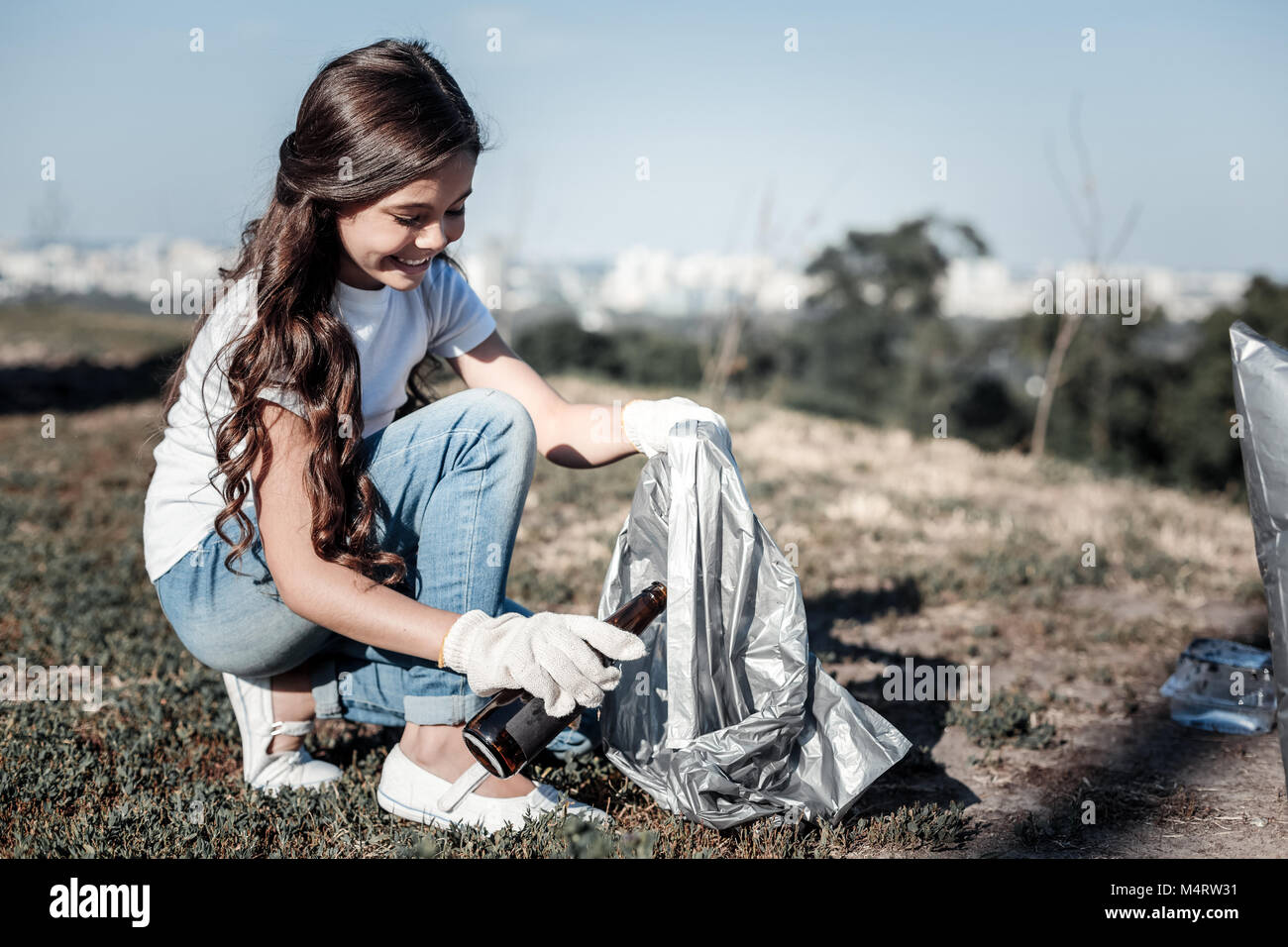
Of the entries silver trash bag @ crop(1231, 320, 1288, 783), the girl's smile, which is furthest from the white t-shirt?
silver trash bag @ crop(1231, 320, 1288, 783)

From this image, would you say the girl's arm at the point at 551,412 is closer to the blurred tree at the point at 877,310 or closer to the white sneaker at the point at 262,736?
the white sneaker at the point at 262,736

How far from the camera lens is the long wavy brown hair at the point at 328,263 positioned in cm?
202

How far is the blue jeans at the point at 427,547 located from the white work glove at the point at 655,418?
11.5 inches

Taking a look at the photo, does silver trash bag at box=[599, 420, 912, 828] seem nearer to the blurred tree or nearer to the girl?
the girl

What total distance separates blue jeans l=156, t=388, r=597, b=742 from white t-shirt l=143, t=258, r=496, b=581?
75mm

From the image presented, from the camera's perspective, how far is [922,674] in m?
3.33

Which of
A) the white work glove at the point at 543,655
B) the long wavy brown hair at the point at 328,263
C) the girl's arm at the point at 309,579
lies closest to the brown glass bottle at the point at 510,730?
the white work glove at the point at 543,655

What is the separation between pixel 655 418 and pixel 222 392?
0.98 metres

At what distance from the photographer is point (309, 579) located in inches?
79.0

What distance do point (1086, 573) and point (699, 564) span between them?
9.76ft

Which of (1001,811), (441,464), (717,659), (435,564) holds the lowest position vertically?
(1001,811)

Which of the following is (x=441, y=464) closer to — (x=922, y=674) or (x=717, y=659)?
(x=717, y=659)
